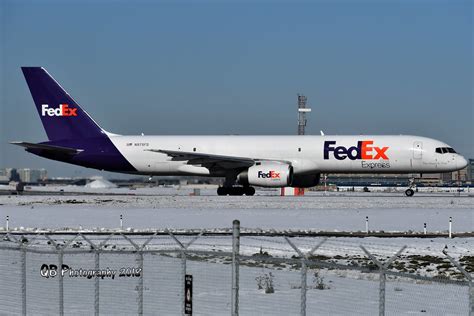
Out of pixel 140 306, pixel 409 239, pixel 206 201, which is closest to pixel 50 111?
pixel 206 201

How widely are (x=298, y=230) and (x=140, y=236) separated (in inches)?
254

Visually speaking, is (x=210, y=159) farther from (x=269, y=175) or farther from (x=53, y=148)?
(x=53, y=148)

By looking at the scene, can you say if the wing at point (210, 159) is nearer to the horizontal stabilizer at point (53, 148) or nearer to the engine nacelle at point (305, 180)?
the engine nacelle at point (305, 180)

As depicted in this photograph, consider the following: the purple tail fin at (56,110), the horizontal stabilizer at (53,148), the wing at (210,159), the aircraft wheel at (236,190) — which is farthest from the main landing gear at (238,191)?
the horizontal stabilizer at (53,148)

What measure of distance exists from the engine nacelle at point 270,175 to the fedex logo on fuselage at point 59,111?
51.3ft

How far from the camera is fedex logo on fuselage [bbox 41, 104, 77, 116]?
63844 millimetres

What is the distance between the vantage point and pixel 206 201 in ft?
172

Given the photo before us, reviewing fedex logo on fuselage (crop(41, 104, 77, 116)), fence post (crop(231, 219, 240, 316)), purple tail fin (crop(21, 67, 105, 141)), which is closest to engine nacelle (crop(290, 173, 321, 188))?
purple tail fin (crop(21, 67, 105, 141))

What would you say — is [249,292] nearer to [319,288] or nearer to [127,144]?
[319,288]

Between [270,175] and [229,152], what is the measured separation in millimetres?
5788

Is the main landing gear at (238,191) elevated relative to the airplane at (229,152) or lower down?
lower down

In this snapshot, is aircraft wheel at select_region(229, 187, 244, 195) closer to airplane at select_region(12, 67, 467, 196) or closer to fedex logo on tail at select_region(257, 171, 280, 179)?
airplane at select_region(12, 67, 467, 196)

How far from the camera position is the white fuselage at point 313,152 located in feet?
185

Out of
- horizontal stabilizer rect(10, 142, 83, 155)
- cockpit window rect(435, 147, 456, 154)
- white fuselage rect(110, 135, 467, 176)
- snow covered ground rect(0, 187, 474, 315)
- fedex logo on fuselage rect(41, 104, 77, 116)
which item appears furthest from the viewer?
fedex logo on fuselage rect(41, 104, 77, 116)
